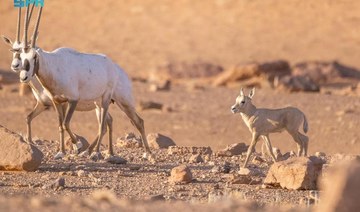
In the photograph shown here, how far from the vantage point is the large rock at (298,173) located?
12.1m

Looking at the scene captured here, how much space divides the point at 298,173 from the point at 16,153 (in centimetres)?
315

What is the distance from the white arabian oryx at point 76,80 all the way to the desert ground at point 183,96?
605mm

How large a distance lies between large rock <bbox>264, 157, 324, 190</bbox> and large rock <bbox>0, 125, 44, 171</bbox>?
2.71 metres

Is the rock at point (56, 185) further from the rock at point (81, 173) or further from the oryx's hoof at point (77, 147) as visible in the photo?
the oryx's hoof at point (77, 147)

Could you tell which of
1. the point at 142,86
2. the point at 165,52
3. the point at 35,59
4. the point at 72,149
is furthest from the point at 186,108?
the point at 165,52

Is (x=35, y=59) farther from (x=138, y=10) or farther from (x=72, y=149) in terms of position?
(x=138, y=10)

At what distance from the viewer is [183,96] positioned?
28.2m

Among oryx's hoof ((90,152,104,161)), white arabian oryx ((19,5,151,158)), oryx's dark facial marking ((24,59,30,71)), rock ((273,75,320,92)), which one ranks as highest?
oryx's dark facial marking ((24,59,30,71))

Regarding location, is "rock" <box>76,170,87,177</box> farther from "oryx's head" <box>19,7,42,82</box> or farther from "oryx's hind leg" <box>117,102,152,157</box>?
"oryx's hind leg" <box>117,102,152,157</box>

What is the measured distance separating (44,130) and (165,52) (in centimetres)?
1861

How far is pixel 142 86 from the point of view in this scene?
98.5ft

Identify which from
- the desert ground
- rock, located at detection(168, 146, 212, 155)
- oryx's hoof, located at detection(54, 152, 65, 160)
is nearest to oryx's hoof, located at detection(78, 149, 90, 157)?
the desert ground

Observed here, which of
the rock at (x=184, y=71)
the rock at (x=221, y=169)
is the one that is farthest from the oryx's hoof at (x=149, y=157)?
the rock at (x=184, y=71)

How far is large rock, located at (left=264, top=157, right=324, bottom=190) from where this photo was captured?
1205 centimetres
